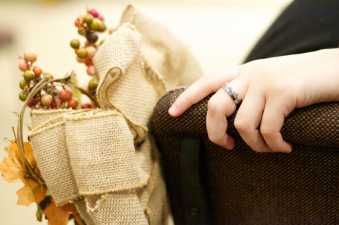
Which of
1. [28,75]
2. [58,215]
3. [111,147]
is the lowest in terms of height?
[58,215]

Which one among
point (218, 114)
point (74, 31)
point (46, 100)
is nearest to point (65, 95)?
point (46, 100)

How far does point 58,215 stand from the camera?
709mm

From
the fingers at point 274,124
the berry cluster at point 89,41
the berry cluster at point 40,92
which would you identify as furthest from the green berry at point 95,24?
the fingers at point 274,124

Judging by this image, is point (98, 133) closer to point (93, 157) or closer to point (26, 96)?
point (93, 157)

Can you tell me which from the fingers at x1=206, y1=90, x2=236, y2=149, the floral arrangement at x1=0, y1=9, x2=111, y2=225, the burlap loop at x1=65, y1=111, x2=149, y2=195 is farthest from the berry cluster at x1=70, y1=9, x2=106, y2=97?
the fingers at x1=206, y1=90, x2=236, y2=149

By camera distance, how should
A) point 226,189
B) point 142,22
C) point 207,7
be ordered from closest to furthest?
point 226,189 < point 142,22 < point 207,7

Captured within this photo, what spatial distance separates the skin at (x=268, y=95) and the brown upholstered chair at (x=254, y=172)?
0.01 m

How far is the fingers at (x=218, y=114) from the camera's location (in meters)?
0.58

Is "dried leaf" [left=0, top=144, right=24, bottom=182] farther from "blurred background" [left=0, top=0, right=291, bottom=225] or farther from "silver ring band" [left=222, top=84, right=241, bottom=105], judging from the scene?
"blurred background" [left=0, top=0, right=291, bottom=225]

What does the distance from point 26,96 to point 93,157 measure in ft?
0.52

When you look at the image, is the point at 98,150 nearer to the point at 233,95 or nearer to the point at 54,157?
the point at 54,157

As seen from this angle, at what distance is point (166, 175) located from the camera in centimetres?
74

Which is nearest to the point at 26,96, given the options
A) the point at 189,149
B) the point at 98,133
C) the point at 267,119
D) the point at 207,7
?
the point at 98,133

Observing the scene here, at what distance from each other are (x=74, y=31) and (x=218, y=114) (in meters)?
1.83
